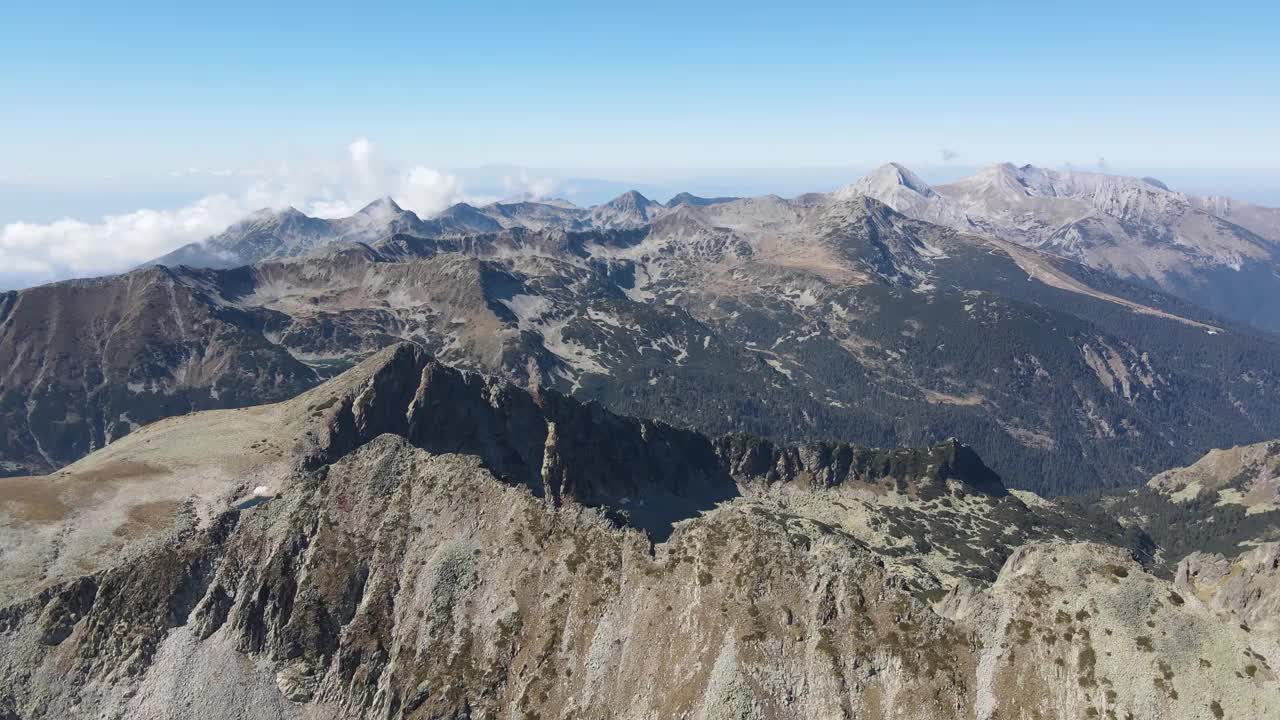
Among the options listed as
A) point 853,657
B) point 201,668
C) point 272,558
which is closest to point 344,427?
point 272,558

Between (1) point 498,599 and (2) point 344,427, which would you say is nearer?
(1) point 498,599

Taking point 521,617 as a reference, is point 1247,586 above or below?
below

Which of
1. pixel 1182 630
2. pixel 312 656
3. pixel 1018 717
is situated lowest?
pixel 312 656

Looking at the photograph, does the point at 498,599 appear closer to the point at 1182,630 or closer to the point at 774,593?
the point at 774,593

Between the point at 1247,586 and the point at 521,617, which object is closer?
the point at 521,617

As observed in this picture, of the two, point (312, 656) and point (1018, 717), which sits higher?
point (1018, 717)

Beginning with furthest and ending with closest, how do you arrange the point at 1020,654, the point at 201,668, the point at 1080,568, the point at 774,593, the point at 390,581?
the point at 390,581, the point at 201,668, the point at 774,593, the point at 1080,568, the point at 1020,654

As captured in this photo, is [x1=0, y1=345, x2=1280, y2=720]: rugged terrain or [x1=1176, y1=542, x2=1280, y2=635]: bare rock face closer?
[x1=0, y1=345, x2=1280, y2=720]: rugged terrain

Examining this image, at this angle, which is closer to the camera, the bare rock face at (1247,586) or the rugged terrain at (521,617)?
the rugged terrain at (521,617)
